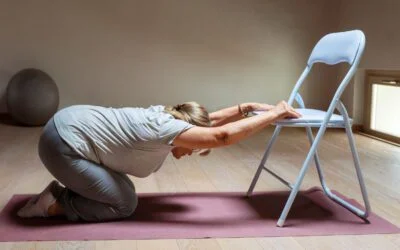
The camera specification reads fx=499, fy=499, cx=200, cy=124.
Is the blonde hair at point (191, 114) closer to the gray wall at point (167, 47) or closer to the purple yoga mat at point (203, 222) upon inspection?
the purple yoga mat at point (203, 222)

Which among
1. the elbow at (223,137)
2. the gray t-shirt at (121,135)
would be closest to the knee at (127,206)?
the gray t-shirt at (121,135)

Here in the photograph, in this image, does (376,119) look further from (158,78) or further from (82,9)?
(82,9)

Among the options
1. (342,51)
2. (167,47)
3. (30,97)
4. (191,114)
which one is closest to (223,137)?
(191,114)

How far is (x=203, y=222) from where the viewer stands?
89.3 inches

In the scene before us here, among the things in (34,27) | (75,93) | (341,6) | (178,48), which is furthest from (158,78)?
(341,6)

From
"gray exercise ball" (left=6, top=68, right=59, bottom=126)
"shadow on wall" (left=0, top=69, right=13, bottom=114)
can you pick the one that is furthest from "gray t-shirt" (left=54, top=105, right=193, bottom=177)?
"shadow on wall" (left=0, top=69, right=13, bottom=114)

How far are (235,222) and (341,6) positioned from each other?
403 centimetres

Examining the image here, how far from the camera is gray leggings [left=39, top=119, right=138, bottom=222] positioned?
2.16 meters

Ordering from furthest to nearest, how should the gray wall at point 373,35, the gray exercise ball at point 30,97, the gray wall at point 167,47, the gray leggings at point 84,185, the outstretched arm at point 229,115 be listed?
A: the gray wall at point 167,47, the gray exercise ball at point 30,97, the gray wall at point 373,35, the outstretched arm at point 229,115, the gray leggings at point 84,185

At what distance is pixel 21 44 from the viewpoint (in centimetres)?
536

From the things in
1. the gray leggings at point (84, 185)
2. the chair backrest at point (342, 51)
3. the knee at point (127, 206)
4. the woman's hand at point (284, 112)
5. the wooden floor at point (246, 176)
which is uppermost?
the chair backrest at point (342, 51)

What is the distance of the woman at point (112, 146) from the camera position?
209cm

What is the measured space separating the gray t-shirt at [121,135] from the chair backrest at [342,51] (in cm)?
72

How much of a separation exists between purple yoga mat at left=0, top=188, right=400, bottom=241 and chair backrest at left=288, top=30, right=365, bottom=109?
0.53 meters
